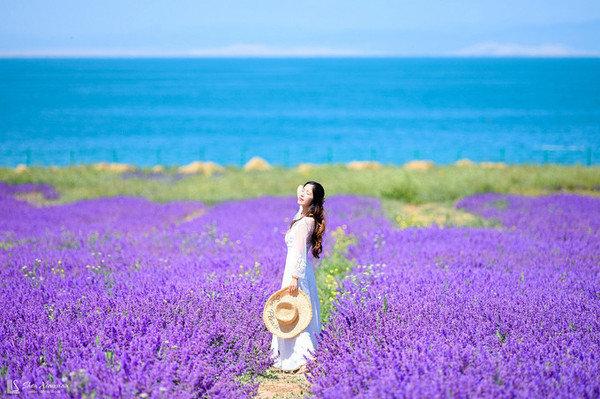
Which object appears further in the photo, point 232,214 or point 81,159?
point 81,159

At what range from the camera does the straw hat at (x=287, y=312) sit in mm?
5082

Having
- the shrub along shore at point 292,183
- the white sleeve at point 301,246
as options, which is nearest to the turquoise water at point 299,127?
the shrub along shore at point 292,183

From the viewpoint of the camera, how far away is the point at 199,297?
549 cm

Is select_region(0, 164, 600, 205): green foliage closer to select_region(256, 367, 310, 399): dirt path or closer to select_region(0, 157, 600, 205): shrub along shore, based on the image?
select_region(0, 157, 600, 205): shrub along shore

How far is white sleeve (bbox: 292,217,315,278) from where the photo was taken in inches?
204

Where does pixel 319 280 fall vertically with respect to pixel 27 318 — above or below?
below

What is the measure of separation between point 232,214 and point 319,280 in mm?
5966

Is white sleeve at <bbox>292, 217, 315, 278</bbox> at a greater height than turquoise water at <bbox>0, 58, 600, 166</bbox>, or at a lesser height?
greater

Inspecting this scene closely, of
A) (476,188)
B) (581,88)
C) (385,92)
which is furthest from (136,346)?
(581,88)

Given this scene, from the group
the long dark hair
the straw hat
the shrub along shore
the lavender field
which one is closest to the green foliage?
the shrub along shore

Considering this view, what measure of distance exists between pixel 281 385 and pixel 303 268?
1108 millimetres

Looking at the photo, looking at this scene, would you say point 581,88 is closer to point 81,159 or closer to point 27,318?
point 81,159

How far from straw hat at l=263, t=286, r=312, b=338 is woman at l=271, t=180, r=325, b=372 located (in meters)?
0.10

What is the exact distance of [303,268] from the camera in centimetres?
520
